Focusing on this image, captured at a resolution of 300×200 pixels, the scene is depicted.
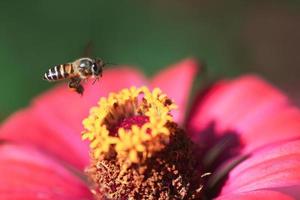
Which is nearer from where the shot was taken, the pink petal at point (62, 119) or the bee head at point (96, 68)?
the bee head at point (96, 68)

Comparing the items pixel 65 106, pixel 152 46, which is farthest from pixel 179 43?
pixel 65 106

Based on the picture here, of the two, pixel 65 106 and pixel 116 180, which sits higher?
pixel 65 106

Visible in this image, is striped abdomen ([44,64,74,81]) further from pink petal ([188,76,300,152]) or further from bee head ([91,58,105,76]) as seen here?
pink petal ([188,76,300,152])

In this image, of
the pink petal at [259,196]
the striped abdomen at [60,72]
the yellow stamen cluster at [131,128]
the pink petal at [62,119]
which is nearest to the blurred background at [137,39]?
the pink petal at [62,119]

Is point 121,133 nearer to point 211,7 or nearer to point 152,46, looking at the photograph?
point 152,46

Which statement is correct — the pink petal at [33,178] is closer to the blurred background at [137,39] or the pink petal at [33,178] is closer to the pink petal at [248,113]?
the pink petal at [248,113]

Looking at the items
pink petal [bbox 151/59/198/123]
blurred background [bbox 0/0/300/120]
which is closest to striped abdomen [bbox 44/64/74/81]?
pink petal [bbox 151/59/198/123]

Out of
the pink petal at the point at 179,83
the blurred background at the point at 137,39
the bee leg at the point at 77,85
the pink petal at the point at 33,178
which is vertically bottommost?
the pink petal at the point at 33,178
